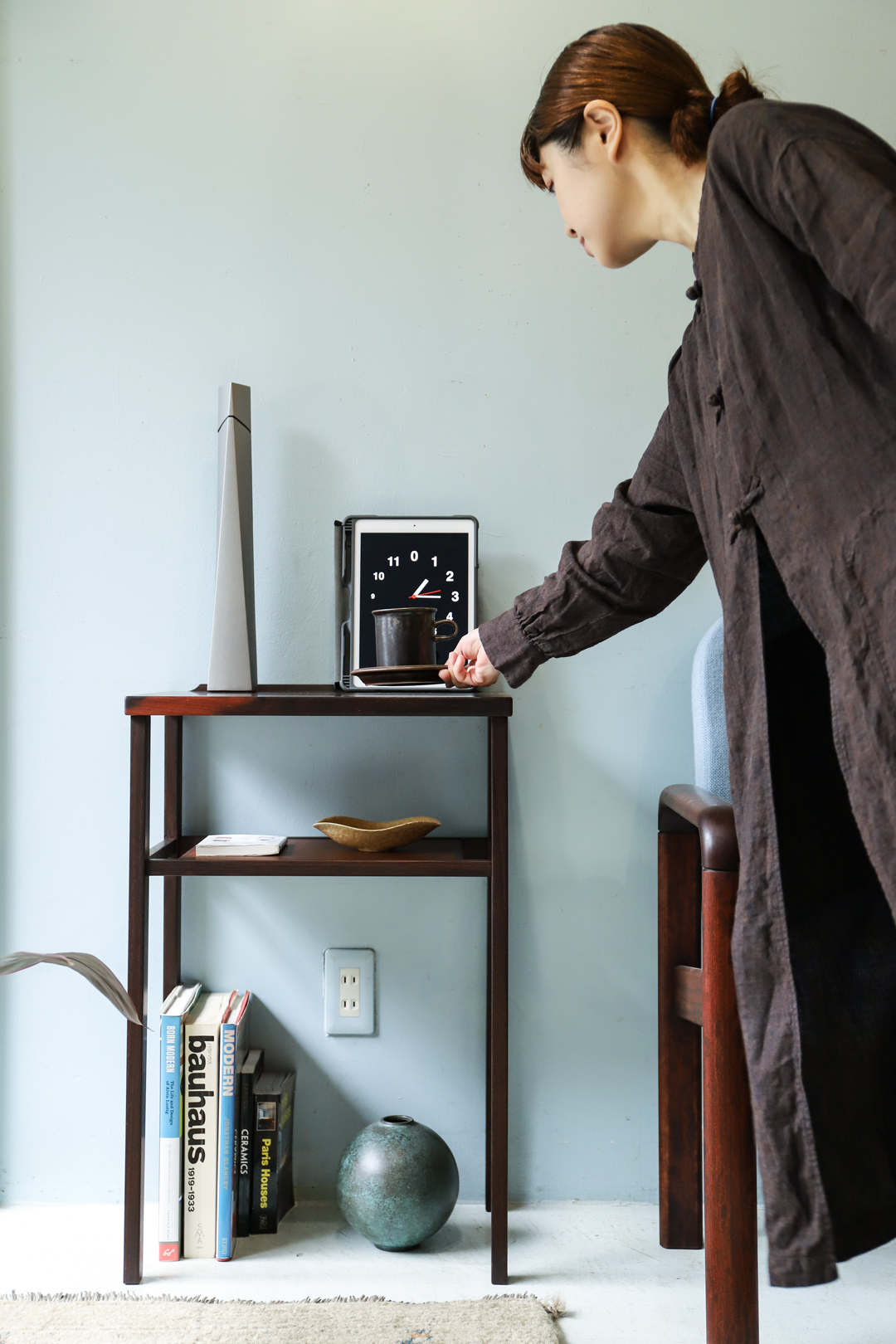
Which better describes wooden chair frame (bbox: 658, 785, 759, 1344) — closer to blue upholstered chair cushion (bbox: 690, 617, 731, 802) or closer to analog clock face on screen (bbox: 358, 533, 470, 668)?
blue upholstered chair cushion (bbox: 690, 617, 731, 802)

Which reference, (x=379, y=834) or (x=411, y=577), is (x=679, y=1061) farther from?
(x=411, y=577)

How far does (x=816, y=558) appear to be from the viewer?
674mm

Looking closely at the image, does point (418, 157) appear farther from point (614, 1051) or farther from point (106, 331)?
point (614, 1051)

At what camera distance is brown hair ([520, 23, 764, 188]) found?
0.82m

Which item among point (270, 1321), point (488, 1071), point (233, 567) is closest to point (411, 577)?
point (233, 567)

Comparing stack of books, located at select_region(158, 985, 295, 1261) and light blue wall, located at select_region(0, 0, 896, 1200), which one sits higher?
light blue wall, located at select_region(0, 0, 896, 1200)

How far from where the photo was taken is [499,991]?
124cm

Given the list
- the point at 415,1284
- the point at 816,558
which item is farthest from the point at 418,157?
the point at 415,1284

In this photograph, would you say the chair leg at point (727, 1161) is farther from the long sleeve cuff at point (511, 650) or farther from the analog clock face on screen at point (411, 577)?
the analog clock face on screen at point (411, 577)

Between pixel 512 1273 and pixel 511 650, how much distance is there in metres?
0.82

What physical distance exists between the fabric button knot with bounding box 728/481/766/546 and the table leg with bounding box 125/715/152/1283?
0.79m

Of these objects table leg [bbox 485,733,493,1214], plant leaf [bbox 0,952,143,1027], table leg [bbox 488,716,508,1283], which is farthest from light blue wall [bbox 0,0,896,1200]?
plant leaf [bbox 0,952,143,1027]

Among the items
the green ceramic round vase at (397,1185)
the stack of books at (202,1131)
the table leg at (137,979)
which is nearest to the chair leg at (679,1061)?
the green ceramic round vase at (397,1185)

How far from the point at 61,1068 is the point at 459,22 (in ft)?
5.56
